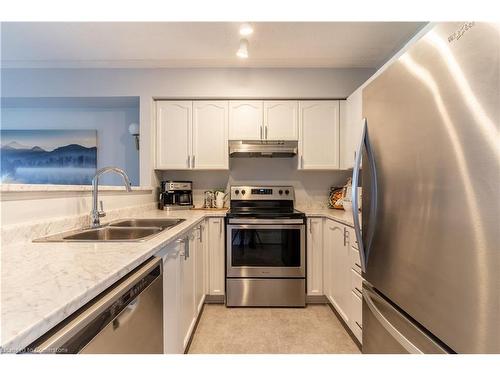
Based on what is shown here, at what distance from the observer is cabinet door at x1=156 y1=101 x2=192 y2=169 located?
8.75 feet

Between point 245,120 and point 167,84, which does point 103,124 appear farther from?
point 245,120

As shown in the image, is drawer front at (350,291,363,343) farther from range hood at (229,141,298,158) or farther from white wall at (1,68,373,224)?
white wall at (1,68,373,224)

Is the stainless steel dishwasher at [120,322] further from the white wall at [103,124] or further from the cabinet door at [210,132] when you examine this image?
the white wall at [103,124]

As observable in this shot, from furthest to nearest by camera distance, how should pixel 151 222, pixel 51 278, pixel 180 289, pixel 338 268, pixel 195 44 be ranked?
pixel 195 44 < pixel 338 268 < pixel 151 222 < pixel 180 289 < pixel 51 278

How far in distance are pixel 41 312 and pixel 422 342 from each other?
0.97m

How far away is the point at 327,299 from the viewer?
2332 millimetres

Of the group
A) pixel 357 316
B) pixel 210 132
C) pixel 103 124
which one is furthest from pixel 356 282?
pixel 103 124

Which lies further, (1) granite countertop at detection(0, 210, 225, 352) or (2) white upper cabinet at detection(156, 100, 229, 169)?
(2) white upper cabinet at detection(156, 100, 229, 169)

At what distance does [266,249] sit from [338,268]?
0.66 meters

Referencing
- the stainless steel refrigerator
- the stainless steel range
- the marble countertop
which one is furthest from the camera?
the stainless steel range

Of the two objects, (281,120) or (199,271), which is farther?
(281,120)

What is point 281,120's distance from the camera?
2.67 metres

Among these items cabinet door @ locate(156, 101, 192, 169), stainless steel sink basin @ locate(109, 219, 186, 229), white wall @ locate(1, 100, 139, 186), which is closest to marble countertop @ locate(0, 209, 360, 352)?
stainless steel sink basin @ locate(109, 219, 186, 229)

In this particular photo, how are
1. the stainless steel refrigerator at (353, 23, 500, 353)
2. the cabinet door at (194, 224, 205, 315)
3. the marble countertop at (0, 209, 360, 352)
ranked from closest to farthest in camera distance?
the marble countertop at (0, 209, 360, 352) → the stainless steel refrigerator at (353, 23, 500, 353) → the cabinet door at (194, 224, 205, 315)
